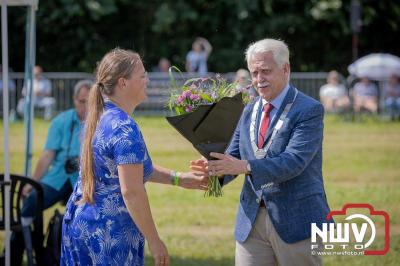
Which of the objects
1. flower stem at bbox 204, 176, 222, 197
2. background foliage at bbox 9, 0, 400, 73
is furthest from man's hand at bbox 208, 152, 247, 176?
background foliage at bbox 9, 0, 400, 73

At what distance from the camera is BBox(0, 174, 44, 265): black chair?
6488 millimetres

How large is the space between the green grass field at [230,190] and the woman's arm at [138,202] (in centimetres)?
100

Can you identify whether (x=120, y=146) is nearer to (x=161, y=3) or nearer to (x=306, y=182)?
(x=306, y=182)

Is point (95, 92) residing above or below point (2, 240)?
above

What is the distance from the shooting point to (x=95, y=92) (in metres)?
4.29

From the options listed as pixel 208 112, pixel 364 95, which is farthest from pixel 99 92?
pixel 364 95

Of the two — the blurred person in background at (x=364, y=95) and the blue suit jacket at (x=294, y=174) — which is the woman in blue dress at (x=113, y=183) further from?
the blurred person in background at (x=364, y=95)

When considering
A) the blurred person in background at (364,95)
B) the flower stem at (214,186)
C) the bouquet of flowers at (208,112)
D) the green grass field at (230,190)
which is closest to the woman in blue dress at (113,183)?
the bouquet of flowers at (208,112)

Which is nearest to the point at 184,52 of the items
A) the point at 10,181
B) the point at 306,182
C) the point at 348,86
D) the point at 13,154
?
the point at 348,86

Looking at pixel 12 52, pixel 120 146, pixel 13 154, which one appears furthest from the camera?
pixel 12 52

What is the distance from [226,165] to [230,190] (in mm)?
7058

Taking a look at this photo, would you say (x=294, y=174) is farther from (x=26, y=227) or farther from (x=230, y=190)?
(x=230, y=190)

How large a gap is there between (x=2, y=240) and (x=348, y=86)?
1426 centimetres

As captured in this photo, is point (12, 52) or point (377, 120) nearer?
point (377, 120)
